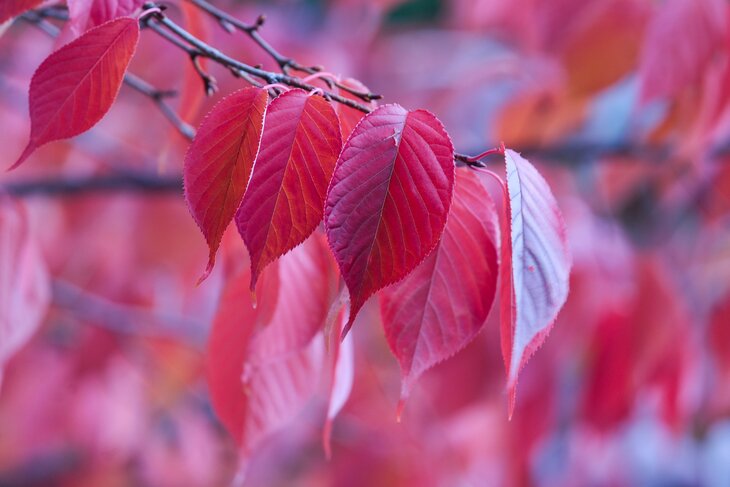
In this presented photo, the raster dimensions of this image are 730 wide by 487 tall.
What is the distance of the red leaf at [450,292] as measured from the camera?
1.62 feet

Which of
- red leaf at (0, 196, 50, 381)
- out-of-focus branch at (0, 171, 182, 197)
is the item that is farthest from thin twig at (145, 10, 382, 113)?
out-of-focus branch at (0, 171, 182, 197)

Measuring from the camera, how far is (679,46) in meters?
0.86

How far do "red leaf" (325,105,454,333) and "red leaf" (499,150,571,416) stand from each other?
45 millimetres

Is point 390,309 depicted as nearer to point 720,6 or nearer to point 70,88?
point 70,88

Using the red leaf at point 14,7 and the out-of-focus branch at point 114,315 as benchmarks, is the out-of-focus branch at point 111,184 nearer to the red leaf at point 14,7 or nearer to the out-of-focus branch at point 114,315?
the out-of-focus branch at point 114,315

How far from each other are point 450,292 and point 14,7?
0.32 meters

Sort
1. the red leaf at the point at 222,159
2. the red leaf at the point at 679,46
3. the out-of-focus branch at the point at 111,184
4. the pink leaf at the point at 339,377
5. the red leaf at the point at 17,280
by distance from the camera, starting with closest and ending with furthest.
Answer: the red leaf at the point at 222,159, the pink leaf at the point at 339,377, the red leaf at the point at 17,280, the red leaf at the point at 679,46, the out-of-focus branch at the point at 111,184

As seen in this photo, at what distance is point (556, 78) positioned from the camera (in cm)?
147

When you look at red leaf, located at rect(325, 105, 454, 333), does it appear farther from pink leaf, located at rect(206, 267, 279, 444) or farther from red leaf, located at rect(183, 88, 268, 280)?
pink leaf, located at rect(206, 267, 279, 444)

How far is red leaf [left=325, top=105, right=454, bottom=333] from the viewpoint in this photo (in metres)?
0.41

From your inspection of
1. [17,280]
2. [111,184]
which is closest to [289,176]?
[17,280]

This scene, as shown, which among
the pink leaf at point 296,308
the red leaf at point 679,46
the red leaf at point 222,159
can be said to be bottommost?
the pink leaf at point 296,308

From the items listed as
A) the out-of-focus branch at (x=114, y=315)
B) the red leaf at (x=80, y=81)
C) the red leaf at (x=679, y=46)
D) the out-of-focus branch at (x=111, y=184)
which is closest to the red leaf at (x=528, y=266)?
the red leaf at (x=80, y=81)

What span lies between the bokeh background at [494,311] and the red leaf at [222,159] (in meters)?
0.23
